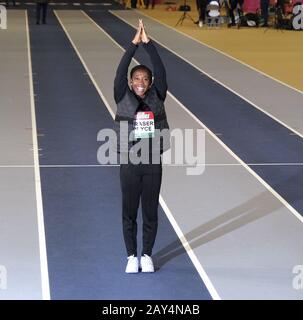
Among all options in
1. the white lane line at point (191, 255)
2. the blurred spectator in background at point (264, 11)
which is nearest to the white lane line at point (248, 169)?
the white lane line at point (191, 255)

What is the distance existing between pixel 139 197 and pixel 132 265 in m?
0.56

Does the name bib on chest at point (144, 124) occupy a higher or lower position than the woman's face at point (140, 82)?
lower

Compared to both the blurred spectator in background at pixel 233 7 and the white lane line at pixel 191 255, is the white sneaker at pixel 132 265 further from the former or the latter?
the blurred spectator in background at pixel 233 7

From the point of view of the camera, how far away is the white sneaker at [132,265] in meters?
8.40

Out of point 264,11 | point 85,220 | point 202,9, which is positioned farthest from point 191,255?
point 264,11

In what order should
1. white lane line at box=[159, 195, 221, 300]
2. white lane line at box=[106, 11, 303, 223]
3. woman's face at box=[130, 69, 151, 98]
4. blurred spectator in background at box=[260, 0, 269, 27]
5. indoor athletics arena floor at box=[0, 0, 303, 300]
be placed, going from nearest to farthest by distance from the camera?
white lane line at box=[159, 195, 221, 300] < woman's face at box=[130, 69, 151, 98] < indoor athletics arena floor at box=[0, 0, 303, 300] < white lane line at box=[106, 11, 303, 223] < blurred spectator in background at box=[260, 0, 269, 27]

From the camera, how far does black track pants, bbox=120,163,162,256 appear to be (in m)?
8.28

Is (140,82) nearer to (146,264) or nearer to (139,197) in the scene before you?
(139,197)

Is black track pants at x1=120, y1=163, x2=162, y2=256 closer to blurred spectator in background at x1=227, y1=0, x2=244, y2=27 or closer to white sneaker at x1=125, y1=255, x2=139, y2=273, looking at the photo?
white sneaker at x1=125, y1=255, x2=139, y2=273

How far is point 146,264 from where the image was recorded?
845cm

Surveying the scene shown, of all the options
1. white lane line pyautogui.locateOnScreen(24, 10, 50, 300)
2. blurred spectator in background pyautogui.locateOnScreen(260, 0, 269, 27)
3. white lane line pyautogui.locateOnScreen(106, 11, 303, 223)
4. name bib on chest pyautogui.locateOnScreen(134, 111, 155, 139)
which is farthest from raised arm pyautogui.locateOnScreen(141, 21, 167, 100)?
blurred spectator in background pyautogui.locateOnScreen(260, 0, 269, 27)

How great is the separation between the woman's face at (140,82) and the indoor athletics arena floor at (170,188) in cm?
149

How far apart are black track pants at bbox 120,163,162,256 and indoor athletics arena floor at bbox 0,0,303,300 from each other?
289 mm

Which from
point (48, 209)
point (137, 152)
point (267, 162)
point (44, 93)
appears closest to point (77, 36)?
point (44, 93)
